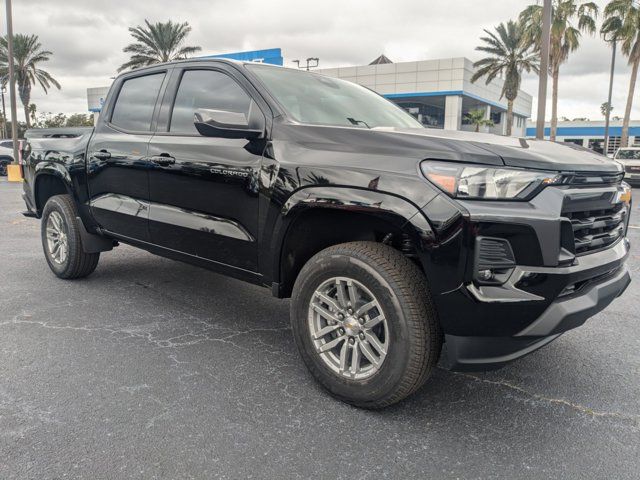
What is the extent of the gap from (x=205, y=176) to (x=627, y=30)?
31941 mm

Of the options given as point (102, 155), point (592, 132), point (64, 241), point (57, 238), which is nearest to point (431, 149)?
point (102, 155)

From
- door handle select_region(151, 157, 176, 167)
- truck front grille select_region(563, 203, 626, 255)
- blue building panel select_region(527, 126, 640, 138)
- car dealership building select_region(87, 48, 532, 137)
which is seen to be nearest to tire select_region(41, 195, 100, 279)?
door handle select_region(151, 157, 176, 167)

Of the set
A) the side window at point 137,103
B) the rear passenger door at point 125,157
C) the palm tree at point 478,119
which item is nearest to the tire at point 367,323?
the rear passenger door at point 125,157

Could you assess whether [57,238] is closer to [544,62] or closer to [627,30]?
[544,62]

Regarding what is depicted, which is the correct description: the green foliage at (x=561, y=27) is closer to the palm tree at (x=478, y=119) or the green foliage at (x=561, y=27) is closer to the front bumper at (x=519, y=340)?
the palm tree at (x=478, y=119)

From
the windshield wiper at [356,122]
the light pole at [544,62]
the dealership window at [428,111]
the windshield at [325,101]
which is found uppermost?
the dealership window at [428,111]

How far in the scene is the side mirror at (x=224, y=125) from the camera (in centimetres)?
291

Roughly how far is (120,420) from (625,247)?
2.79 metres

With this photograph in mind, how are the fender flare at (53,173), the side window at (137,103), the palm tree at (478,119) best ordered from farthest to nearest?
the palm tree at (478,119) → the fender flare at (53,173) → the side window at (137,103)

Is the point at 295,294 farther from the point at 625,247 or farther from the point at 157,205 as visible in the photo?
the point at 625,247

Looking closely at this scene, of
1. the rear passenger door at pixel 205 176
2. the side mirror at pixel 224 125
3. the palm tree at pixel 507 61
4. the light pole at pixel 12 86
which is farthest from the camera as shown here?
the palm tree at pixel 507 61

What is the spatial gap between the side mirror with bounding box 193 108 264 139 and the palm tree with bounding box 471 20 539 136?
37451mm

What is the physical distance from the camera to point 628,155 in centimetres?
2108

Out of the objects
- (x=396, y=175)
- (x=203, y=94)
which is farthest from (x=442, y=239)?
(x=203, y=94)
